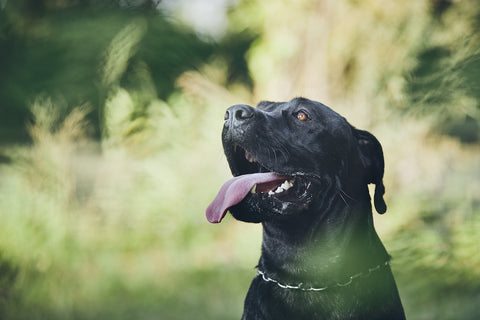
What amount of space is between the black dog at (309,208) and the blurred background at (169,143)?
585 millimetres

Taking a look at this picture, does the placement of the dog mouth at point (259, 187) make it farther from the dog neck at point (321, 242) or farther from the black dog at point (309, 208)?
the dog neck at point (321, 242)

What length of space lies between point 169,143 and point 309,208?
3201 mm

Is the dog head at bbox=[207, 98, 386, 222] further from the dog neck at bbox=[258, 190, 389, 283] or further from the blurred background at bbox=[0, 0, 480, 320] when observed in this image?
the blurred background at bbox=[0, 0, 480, 320]

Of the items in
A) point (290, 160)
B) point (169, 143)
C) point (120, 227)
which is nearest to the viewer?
point (290, 160)

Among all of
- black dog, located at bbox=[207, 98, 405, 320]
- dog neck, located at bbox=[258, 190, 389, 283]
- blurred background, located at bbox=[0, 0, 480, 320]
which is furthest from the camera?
blurred background, located at bbox=[0, 0, 480, 320]

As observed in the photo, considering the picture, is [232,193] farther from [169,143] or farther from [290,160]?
[169,143]

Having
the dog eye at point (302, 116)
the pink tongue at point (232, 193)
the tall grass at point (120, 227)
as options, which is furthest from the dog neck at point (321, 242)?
the tall grass at point (120, 227)

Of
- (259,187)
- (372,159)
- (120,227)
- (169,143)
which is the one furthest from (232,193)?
(169,143)

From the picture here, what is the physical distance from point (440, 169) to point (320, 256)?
3.22m

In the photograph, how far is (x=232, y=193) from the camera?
1906 mm

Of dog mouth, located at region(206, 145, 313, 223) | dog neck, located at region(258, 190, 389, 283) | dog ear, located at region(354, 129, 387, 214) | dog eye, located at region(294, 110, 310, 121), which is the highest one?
dog eye, located at region(294, 110, 310, 121)

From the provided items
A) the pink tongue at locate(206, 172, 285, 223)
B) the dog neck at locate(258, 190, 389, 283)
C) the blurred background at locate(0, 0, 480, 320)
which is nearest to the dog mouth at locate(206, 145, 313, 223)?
the pink tongue at locate(206, 172, 285, 223)

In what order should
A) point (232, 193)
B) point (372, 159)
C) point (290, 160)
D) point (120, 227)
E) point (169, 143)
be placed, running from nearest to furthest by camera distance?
1. point (232, 193)
2. point (290, 160)
3. point (372, 159)
4. point (120, 227)
5. point (169, 143)

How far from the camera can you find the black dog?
77.2 inches
